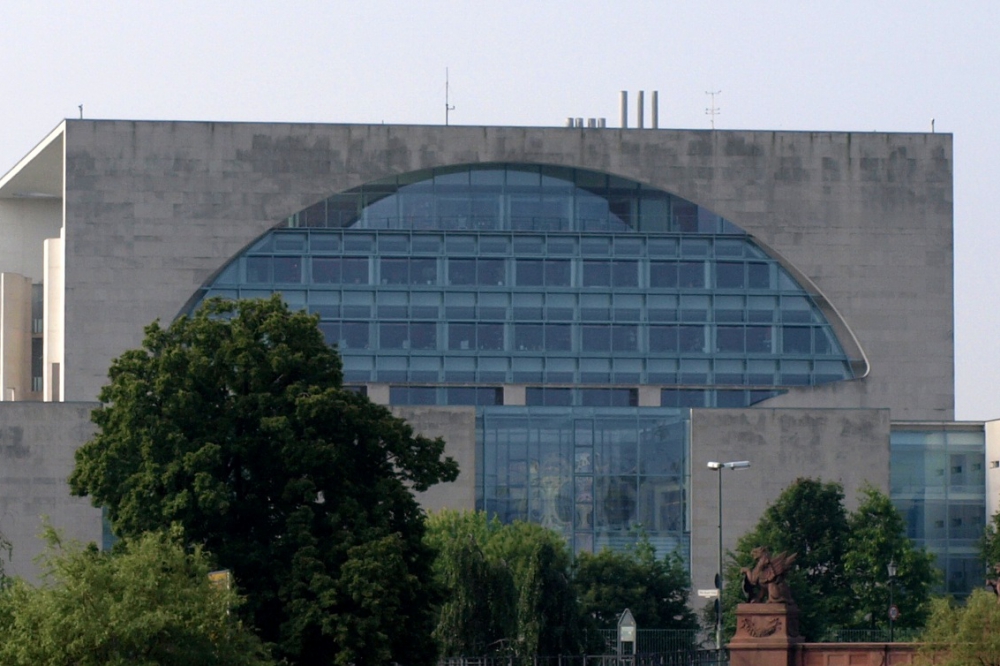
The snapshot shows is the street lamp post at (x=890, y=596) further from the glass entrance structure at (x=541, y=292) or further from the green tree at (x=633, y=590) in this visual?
the glass entrance structure at (x=541, y=292)

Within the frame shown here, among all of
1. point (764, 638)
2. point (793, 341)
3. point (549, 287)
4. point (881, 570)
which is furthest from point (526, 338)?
point (764, 638)

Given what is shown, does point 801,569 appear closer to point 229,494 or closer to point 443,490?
point 443,490

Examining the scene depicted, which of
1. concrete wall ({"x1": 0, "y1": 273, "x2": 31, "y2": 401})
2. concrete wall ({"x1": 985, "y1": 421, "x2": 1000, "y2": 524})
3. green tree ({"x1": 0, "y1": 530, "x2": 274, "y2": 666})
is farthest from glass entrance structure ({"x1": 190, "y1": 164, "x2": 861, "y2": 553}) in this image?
green tree ({"x1": 0, "y1": 530, "x2": 274, "y2": 666})

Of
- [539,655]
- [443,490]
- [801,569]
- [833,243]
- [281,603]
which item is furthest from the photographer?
[833,243]

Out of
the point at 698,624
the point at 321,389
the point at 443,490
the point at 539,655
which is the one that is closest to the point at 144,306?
the point at 443,490

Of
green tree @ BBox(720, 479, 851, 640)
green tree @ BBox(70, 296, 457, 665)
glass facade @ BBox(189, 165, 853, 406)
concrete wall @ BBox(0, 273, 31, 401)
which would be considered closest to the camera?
green tree @ BBox(70, 296, 457, 665)

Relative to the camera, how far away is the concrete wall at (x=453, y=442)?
8556 centimetres

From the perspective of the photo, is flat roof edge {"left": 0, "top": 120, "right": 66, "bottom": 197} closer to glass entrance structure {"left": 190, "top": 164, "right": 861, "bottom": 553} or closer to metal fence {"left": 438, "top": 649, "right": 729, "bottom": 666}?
glass entrance structure {"left": 190, "top": 164, "right": 861, "bottom": 553}

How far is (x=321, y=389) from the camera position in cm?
5059

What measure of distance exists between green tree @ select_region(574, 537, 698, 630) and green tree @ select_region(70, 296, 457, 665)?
2513cm

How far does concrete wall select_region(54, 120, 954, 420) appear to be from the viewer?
88938 millimetres

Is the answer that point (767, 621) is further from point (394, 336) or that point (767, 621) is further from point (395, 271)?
point (395, 271)

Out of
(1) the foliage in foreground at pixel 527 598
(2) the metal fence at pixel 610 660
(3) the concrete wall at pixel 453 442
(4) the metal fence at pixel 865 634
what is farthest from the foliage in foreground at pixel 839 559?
(3) the concrete wall at pixel 453 442

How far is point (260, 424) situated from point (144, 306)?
40.4 m
